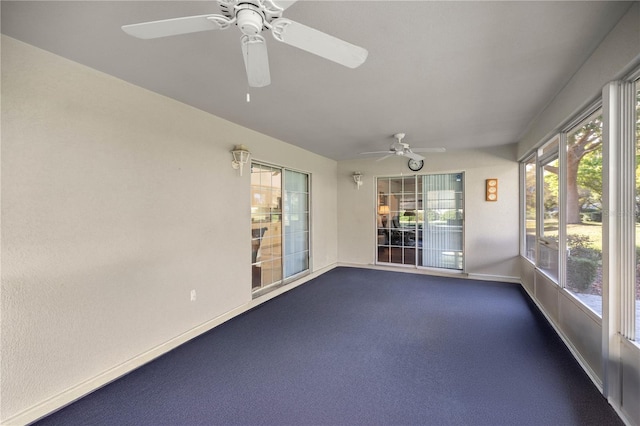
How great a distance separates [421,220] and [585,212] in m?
3.26

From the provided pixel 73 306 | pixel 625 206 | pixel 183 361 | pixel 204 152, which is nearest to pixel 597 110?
pixel 625 206

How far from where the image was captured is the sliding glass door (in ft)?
17.5

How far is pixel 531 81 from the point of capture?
239 centimetres

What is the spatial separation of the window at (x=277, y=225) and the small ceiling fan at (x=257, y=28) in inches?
104

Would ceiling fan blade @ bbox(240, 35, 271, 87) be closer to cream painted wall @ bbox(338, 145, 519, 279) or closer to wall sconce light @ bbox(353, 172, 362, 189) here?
wall sconce light @ bbox(353, 172, 362, 189)

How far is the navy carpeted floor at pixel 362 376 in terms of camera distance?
1.79 m

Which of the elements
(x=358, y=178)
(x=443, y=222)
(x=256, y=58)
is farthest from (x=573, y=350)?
(x=358, y=178)

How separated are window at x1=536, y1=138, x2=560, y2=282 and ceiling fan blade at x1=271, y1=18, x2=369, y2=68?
3018 mm

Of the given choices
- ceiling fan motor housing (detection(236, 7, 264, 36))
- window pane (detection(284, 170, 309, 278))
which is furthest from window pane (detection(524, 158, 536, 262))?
ceiling fan motor housing (detection(236, 7, 264, 36))

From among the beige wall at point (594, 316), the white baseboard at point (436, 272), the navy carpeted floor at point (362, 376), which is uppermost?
the beige wall at point (594, 316)

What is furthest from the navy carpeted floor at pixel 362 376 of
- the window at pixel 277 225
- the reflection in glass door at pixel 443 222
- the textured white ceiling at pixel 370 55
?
the textured white ceiling at pixel 370 55

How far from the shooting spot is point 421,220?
222 inches

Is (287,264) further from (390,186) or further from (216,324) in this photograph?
(390,186)

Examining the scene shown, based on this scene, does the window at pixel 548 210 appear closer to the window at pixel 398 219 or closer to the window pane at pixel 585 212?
the window pane at pixel 585 212
